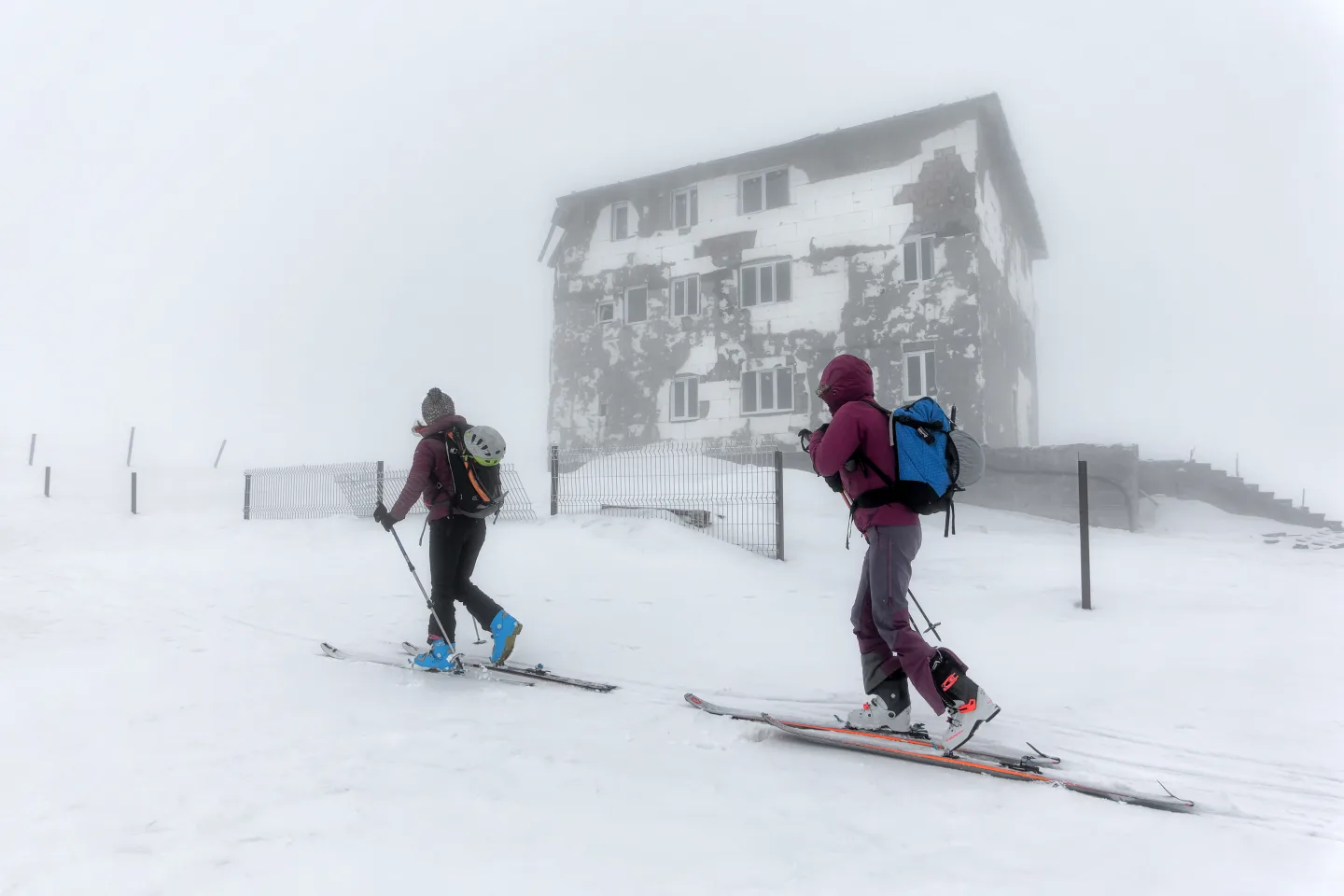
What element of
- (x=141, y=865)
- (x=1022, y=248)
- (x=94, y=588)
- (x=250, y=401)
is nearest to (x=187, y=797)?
(x=141, y=865)

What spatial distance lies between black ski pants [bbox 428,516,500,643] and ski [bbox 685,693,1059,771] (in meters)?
1.88

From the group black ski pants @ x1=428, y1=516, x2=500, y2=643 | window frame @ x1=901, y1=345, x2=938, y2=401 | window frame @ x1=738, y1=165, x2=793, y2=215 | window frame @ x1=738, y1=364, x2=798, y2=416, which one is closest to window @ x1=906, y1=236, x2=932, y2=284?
window frame @ x1=901, y1=345, x2=938, y2=401

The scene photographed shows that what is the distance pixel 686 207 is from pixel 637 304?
3.41m

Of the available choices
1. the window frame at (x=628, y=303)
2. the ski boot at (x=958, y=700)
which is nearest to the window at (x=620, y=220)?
the window frame at (x=628, y=303)

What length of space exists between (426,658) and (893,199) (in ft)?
61.1

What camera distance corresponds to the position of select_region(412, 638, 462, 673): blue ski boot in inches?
213

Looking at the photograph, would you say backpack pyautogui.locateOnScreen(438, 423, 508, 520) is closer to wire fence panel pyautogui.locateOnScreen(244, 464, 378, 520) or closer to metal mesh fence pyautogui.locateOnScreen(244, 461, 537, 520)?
metal mesh fence pyautogui.locateOnScreen(244, 461, 537, 520)

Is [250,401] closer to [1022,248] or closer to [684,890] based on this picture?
[1022,248]

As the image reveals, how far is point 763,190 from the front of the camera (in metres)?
22.1

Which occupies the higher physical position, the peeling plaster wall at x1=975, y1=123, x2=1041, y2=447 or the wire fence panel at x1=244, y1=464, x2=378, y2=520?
the peeling plaster wall at x1=975, y1=123, x2=1041, y2=447

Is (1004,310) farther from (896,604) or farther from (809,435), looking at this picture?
(896,604)

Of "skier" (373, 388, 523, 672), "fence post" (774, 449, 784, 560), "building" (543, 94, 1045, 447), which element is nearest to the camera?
"skier" (373, 388, 523, 672)

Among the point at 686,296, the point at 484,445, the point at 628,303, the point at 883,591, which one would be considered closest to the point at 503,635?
the point at 484,445

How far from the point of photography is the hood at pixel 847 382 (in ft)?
13.6
